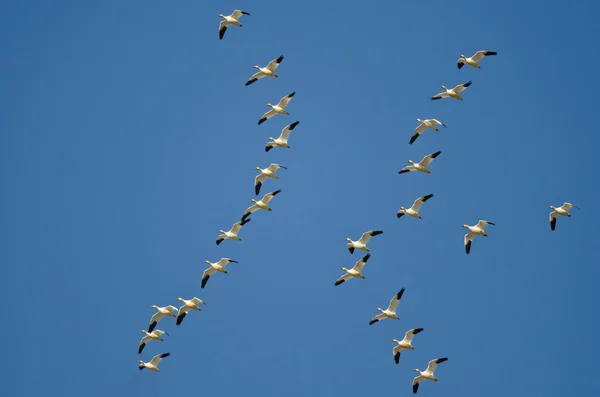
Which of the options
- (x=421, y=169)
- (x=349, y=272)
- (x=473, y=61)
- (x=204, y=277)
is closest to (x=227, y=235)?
(x=204, y=277)

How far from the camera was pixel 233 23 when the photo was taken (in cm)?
3875

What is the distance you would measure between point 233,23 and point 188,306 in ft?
37.7

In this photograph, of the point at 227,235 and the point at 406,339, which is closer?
the point at 406,339

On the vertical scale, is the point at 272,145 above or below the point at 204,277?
above

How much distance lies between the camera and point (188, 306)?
37250 mm

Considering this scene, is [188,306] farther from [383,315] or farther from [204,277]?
[383,315]

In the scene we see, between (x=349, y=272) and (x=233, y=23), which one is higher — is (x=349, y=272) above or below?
below

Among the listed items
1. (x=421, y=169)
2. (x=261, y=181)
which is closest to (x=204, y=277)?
(x=261, y=181)

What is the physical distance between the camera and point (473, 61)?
37.2 metres

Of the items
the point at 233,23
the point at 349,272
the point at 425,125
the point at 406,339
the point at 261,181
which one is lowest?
the point at 406,339

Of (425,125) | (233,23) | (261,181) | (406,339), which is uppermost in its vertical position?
(233,23)

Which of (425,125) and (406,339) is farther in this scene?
(425,125)

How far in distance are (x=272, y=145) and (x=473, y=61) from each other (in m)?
8.50

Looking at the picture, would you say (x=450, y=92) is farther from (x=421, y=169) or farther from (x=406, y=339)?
(x=406, y=339)
